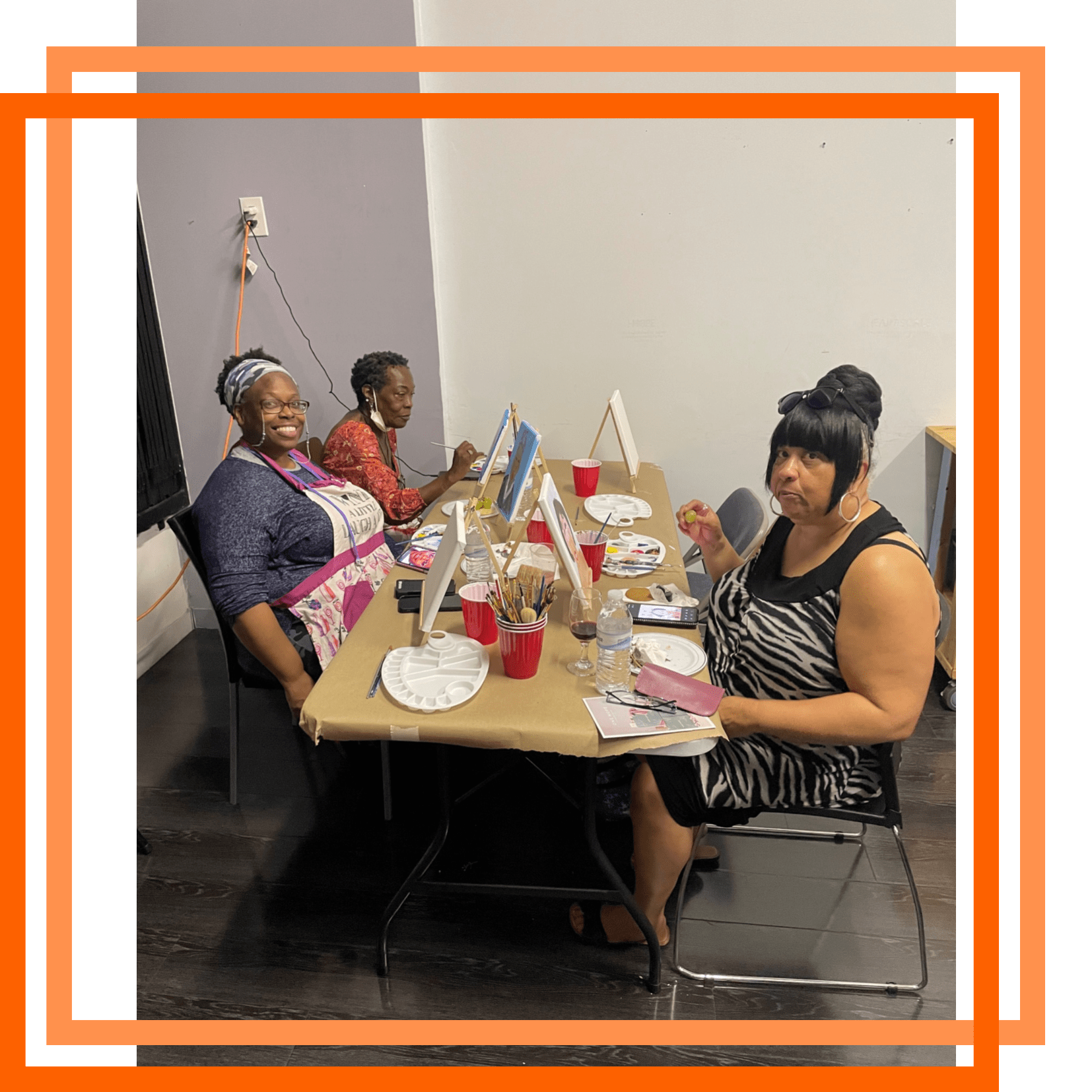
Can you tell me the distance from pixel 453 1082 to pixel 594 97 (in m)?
3.08

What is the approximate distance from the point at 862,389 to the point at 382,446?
1.85m

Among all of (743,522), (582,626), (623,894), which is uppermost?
(743,522)

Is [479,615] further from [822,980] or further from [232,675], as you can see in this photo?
[822,980]

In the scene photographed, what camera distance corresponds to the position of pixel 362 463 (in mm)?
2781

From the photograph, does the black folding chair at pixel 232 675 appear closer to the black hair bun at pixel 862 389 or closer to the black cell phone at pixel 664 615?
the black cell phone at pixel 664 615

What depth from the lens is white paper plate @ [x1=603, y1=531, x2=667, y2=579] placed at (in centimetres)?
229

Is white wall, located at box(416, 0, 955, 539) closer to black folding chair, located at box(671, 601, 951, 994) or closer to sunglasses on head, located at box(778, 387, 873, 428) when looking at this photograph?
sunglasses on head, located at box(778, 387, 873, 428)

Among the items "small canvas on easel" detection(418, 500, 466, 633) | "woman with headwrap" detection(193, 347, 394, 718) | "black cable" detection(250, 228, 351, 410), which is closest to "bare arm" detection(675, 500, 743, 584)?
"small canvas on easel" detection(418, 500, 466, 633)

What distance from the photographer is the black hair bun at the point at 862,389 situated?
1625 millimetres

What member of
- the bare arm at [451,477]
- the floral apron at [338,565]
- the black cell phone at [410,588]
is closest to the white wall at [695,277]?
the bare arm at [451,477]

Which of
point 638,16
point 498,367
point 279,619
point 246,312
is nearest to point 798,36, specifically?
point 638,16

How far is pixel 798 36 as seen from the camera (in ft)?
9.00

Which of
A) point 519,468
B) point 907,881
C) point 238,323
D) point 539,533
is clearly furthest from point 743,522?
point 238,323
